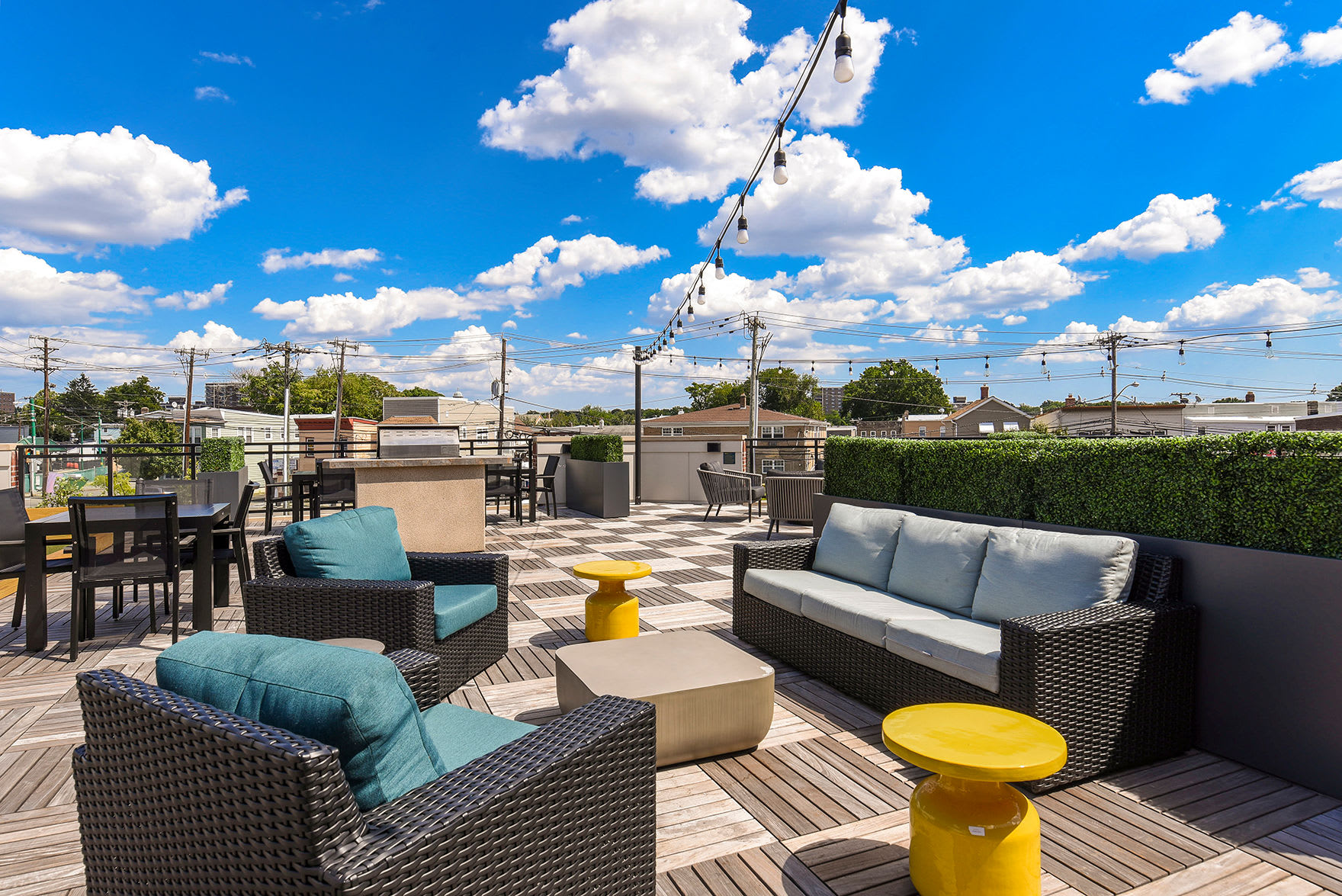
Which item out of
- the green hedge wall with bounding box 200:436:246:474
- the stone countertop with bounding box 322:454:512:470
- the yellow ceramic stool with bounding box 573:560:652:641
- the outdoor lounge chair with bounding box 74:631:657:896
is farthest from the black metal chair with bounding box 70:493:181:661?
the green hedge wall with bounding box 200:436:246:474

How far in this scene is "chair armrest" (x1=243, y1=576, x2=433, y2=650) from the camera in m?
2.75

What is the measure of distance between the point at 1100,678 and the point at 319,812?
7.74 ft

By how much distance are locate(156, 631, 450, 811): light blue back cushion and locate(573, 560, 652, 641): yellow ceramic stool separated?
8.00 ft

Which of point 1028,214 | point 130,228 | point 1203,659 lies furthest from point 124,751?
point 1028,214

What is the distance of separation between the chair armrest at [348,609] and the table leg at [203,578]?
4.98ft

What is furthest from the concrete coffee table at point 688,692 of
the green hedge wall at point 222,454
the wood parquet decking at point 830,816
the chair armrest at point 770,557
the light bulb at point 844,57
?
the green hedge wall at point 222,454

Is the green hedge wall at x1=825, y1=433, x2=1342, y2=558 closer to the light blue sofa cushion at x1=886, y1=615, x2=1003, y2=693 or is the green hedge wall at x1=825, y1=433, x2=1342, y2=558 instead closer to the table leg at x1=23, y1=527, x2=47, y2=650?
the light blue sofa cushion at x1=886, y1=615, x2=1003, y2=693

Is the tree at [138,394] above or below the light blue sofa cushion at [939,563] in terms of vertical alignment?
above

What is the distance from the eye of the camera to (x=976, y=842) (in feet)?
5.10

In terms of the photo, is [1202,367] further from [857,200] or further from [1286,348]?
[857,200]

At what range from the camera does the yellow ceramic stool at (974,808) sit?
1540 millimetres

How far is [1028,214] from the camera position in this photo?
24.5m

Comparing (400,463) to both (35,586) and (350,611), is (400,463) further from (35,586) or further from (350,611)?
(350,611)

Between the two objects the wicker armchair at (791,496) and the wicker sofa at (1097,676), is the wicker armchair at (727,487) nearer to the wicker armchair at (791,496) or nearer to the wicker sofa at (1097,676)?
the wicker armchair at (791,496)
